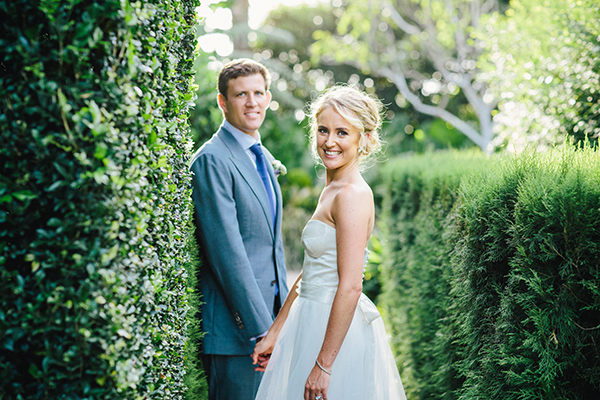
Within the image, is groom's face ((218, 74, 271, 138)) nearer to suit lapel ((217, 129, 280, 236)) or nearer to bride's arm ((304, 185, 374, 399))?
suit lapel ((217, 129, 280, 236))

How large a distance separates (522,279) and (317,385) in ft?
3.87

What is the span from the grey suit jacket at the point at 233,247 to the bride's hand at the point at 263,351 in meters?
0.06

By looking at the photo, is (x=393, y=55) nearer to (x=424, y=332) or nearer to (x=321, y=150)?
(x=424, y=332)

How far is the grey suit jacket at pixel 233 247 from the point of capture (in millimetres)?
3000

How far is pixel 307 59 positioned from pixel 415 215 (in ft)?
71.6

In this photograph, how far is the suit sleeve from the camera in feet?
9.80

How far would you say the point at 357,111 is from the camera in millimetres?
2713

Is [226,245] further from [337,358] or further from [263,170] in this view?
[337,358]

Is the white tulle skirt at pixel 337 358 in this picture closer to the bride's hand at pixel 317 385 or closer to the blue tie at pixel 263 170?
the bride's hand at pixel 317 385

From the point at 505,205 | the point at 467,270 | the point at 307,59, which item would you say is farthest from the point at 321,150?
the point at 307,59

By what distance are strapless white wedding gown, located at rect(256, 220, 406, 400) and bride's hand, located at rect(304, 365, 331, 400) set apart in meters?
0.10

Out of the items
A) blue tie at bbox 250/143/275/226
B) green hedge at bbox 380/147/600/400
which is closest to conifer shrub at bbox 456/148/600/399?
green hedge at bbox 380/147/600/400

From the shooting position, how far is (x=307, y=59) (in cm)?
2641

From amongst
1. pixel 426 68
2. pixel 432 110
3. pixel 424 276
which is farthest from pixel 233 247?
pixel 426 68
